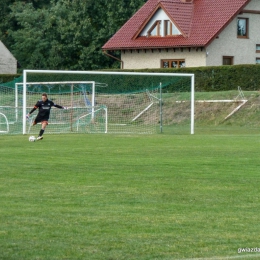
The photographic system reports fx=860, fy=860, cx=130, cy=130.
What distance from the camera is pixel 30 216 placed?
1080 centimetres

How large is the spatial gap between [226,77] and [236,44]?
10.6m

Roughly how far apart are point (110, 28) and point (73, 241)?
190 feet

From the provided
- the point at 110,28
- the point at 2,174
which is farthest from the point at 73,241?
the point at 110,28

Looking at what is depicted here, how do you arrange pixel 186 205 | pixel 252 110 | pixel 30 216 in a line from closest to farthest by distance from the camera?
pixel 30 216 → pixel 186 205 → pixel 252 110

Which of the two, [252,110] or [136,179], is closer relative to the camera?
[136,179]

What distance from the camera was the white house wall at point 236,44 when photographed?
55.1 meters

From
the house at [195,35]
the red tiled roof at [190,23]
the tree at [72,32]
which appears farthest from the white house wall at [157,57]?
the tree at [72,32]

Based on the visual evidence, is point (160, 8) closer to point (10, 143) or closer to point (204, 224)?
point (10, 143)

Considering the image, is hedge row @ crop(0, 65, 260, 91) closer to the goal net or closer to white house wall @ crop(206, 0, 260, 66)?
the goal net

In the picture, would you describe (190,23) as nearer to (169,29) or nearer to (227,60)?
(169,29)

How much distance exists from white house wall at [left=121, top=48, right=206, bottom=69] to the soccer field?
34.1 meters

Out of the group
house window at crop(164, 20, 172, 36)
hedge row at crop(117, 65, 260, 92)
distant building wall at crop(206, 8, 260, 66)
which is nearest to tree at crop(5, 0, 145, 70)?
house window at crop(164, 20, 172, 36)

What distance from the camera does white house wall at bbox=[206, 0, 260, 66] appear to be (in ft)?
181

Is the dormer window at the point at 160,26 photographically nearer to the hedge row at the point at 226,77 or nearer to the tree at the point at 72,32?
the hedge row at the point at 226,77
